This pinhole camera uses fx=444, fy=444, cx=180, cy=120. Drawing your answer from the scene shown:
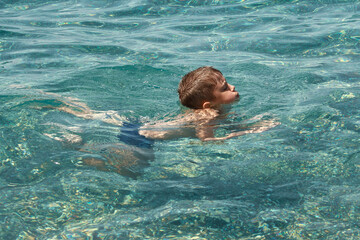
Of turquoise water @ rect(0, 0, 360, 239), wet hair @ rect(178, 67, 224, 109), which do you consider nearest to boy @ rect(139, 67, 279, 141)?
wet hair @ rect(178, 67, 224, 109)

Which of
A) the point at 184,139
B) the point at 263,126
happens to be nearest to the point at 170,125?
the point at 184,139

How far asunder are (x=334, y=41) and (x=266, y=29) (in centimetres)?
145

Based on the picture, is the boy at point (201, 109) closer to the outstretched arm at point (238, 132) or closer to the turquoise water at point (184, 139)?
the outstretched arm at point (238, 132)

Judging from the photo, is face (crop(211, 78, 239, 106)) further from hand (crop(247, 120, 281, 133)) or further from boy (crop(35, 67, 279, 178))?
hand (crop(247, 120, 281, 133))

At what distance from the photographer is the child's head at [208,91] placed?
4.87m

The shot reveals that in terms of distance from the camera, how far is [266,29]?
8.61m

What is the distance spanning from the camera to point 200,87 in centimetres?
490

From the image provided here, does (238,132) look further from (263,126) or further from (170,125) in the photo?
(170,125)

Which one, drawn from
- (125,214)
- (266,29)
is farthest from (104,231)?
(266,29)

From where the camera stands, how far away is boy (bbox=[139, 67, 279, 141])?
432cm

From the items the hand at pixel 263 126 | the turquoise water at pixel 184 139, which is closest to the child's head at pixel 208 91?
the turquoise water at pixel 184 139

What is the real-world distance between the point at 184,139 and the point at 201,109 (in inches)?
30.8

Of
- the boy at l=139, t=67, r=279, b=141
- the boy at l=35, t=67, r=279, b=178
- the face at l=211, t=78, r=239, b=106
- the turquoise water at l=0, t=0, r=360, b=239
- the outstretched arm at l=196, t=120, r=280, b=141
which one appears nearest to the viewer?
the turquoise water at l=0, t=0, r=360, b=239

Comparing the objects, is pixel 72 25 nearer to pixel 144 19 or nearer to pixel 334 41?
pixel 144 19
